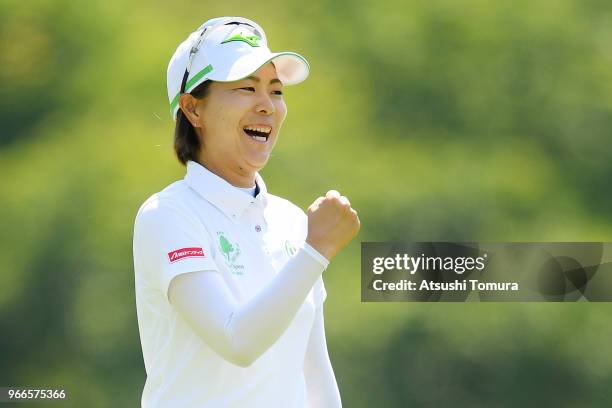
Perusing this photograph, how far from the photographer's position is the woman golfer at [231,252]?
1.25 meters

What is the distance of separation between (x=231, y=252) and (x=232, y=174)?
0.62ft

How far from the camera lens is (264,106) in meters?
1.51

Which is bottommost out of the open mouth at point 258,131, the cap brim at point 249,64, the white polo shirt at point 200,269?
the white polo shirt at point 200,269

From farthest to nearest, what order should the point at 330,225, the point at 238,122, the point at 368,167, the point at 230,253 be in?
the point at 368,167 → the point at 238,122 → the point at 230,253 → the point at 330,225

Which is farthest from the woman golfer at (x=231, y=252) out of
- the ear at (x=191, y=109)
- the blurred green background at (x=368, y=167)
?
the blurred green background at (x=368, y=167)

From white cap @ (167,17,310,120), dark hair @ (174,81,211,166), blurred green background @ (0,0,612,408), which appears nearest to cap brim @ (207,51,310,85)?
white cap @ (167,17,310,120)

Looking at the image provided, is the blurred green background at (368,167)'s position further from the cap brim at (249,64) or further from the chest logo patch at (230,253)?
the chest logo patch at (230,253)

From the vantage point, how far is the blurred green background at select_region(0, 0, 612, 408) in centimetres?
274

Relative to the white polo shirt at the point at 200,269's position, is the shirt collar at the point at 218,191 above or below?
above

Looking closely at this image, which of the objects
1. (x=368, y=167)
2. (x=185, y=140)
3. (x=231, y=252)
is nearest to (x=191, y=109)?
(x=185, y=140)

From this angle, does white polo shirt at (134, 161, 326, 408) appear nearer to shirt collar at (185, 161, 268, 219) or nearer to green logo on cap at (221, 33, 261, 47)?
shirt collar at (185, 161, 268, 219)

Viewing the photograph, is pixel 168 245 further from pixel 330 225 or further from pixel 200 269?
pixel 330 225

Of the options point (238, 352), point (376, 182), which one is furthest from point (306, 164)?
point (238, 352)

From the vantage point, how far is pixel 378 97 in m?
2.83
